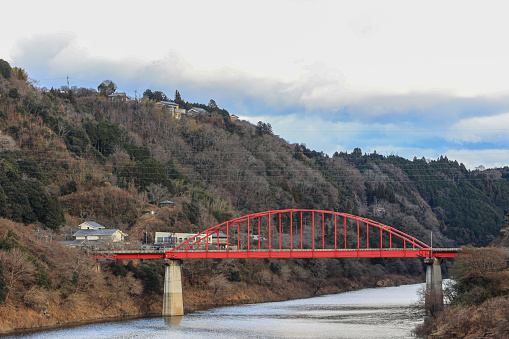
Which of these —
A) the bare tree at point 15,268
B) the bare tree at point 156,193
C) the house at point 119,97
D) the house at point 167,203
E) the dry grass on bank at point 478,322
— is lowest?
the dry grass on bank at point 478,322

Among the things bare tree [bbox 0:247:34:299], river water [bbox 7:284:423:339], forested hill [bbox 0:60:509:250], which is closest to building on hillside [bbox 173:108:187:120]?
forested hill [bbox 0:60:509:250]

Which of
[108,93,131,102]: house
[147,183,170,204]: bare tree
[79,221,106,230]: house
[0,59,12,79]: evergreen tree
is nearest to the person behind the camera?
[79,221,106,230]: house

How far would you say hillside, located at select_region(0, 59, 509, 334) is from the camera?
66188 mm

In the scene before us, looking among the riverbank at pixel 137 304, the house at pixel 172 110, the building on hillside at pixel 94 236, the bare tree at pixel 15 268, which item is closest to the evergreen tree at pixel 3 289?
the riverbank at pixel 137 304

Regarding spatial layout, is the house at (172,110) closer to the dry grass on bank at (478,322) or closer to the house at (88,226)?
the house at (88,226)

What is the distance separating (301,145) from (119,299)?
137688mm

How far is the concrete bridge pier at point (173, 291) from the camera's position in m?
63.8

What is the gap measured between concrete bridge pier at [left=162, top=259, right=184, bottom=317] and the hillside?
3.73m

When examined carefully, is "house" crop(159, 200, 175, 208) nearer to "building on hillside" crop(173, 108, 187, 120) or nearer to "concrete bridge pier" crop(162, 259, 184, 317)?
"concrete bridge pier" crop(162, 259, 184, 317)

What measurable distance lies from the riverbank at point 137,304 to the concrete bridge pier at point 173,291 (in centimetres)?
253

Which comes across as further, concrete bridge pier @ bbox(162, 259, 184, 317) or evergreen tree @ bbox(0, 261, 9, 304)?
concrete bridge pier @ bbox(162, 259, 184, 317)

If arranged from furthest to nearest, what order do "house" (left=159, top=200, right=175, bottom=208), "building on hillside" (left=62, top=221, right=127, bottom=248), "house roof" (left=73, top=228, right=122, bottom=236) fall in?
1. "house" (left=159, top=200, right=175, bottom=208)
2. "house roof" (left=73, top=228, right=122, bottom=236)
3. "building on hillside" (left=62, top=221, right=127, bottom=248)

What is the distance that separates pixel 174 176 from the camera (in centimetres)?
11581

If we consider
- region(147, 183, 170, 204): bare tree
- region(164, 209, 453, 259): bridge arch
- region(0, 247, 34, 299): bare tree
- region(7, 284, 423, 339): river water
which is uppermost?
region(147, 183, 170, 204): bare tree
